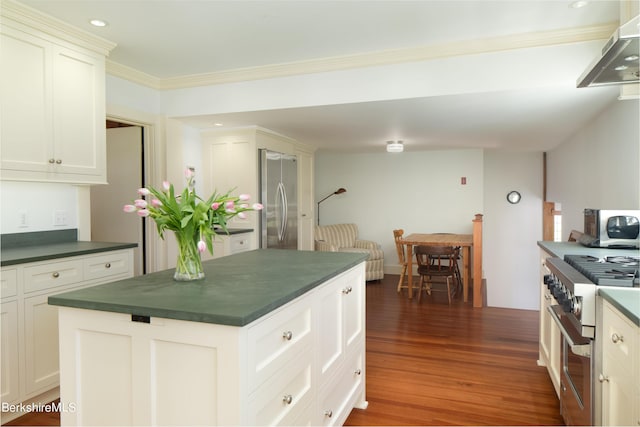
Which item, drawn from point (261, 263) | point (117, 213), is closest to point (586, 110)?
point (261, 263)

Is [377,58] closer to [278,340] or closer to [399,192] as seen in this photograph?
[278,340]

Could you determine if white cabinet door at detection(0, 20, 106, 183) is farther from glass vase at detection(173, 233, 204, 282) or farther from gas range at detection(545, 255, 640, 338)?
gas range at detection(545, 255, 640, 338)

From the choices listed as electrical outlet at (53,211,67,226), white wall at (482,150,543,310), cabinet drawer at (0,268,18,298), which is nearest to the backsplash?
electrical outlet at (53,211,67,226)

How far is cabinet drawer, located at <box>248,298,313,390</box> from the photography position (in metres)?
1.35

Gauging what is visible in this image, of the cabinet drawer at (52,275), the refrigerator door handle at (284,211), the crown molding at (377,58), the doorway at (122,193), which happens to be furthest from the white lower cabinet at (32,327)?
the refrigerator door handle at (284,211)

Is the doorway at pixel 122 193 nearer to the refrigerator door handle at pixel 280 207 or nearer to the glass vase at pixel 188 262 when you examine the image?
the refrigerator door handle at pixel 280 207

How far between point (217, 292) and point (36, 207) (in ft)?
7.33

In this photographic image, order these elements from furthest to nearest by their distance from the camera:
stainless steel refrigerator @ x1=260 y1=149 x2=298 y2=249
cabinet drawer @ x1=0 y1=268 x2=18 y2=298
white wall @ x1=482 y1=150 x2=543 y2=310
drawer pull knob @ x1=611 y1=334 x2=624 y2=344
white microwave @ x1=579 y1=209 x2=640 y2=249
Answer: white wall @ x1=482 y1=150 x2=543 y2=310
stainless steel refrigerator @ x1=260 y1=149 x2=298 y2=249
white microwave @ x1=579 y1=209 x2=640 y2=249
cabinet drawer @ x1=0 y1=268 x2=18 y2=298
drawer pull knob @ x1=611 y1=334 x2=624 y2=344

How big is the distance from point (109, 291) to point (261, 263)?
32.1 inches

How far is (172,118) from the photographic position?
4246mm

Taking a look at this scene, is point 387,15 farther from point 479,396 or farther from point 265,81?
point 479,396

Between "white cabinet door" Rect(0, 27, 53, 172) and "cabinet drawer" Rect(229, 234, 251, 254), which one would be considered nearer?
"white cabinet door" Rect(0, 27, 53, 172)

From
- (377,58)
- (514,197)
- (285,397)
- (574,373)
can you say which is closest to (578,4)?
(377,58)

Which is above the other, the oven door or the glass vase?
the glass vase
